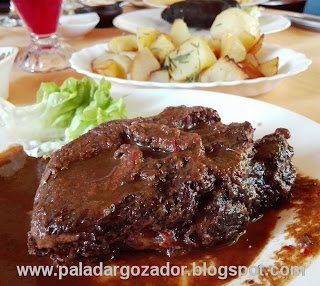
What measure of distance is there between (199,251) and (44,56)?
2.55 m

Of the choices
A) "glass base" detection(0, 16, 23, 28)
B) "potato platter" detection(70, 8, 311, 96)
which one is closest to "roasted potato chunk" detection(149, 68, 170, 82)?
"potato platter" detection(70, 8, 311, 96)

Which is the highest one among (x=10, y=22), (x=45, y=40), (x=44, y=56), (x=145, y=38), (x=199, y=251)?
(x=145, y=38)

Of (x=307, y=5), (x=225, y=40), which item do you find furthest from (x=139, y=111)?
(x=307, y=5)

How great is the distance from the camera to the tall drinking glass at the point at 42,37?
3.44m

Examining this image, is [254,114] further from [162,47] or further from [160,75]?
[162,47]

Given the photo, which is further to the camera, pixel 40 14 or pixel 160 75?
pixel 40 14

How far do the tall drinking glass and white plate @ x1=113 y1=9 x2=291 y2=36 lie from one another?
0.74 m

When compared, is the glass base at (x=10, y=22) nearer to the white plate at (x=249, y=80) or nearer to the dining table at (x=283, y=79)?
the dining table at (x=283, y=79)

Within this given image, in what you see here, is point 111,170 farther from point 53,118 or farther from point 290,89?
point 290,89

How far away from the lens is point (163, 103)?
267 centimetres

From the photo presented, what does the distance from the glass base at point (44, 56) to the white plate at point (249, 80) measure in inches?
13.8

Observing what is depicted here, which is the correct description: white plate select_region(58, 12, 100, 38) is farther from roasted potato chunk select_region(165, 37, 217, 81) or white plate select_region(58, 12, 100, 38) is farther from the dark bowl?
roasted potato chunk select_region(165, 37, 217, 81)

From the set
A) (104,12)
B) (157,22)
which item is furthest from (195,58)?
(104,12)

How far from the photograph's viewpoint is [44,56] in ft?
12.1
